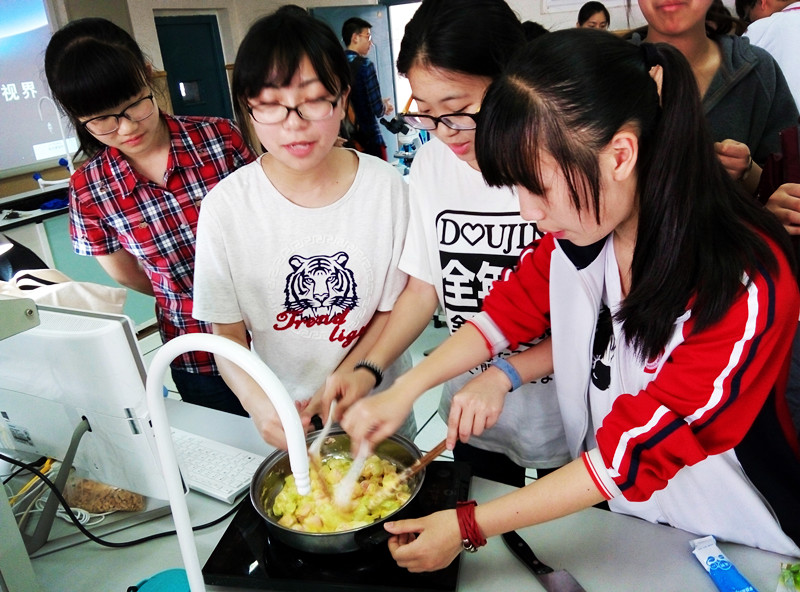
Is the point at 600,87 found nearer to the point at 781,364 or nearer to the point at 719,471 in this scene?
the point at 781,364

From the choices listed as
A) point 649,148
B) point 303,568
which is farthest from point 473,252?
point 303,568

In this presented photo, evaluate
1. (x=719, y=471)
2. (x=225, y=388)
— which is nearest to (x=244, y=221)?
(x=225, y=388)

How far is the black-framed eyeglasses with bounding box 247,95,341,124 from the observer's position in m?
1.15

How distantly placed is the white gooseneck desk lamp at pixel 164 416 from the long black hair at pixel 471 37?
641 millimetres

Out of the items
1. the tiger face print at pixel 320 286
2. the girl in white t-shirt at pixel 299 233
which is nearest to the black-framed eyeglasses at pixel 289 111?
the girl in white t-shirt at pixel 299 233

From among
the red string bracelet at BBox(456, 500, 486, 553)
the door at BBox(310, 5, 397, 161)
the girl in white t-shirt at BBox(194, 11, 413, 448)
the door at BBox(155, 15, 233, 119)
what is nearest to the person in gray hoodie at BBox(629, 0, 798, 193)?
the girl in white t-shirt at BBox(194, 11, 413, 448)

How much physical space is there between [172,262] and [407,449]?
85 cm

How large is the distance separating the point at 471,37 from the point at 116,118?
88 centimetres

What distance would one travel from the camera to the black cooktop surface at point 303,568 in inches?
35.1

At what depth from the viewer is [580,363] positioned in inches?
41.0

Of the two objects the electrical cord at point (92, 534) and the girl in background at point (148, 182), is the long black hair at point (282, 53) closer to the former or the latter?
the girl in background at point (148, 182)

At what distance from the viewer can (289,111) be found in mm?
1154

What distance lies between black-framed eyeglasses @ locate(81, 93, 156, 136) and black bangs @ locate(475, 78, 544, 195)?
0.99 m

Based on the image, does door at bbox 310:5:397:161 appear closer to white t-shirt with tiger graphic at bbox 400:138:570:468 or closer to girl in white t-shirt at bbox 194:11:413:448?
girl in white t-shirt at bbox 194:11:413:448
